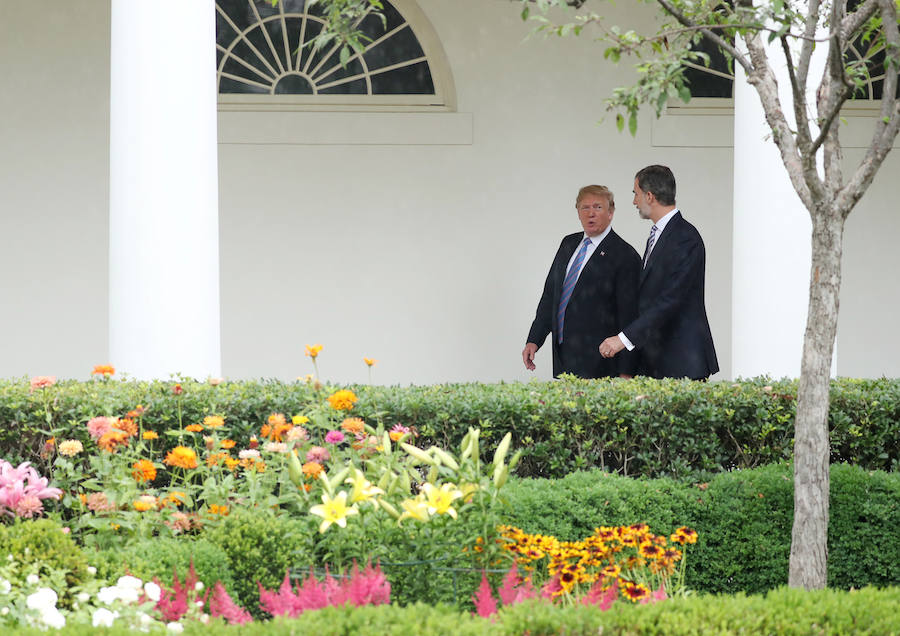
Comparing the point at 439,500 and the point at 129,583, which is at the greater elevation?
the point at 439,500

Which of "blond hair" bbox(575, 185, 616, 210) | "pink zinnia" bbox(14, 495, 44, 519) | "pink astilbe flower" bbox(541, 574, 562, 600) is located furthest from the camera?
"blond hair" bbox(575, 185, 616, 210)

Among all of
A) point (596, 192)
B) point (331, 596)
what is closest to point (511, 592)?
point (331, 596)

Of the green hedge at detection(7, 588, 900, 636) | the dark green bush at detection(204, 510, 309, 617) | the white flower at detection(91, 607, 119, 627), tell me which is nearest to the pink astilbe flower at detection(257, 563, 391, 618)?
the green hedge at detection(7, 588, 900, 636)

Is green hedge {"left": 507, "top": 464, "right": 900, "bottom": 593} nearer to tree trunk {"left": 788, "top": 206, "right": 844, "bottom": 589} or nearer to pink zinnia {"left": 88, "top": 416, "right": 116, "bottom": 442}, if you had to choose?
tree trunk {"left": 788, "top": 206, "right": 844, "bottom": 589}

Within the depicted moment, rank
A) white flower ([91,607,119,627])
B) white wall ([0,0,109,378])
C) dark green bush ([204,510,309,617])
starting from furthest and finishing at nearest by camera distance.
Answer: white wall ([0,0,109,378]) → dark green bush ([204,510,309,617]) → white flower ([91,607,119,627])

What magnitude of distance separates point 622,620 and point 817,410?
1577 mm

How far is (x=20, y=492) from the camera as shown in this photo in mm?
3770

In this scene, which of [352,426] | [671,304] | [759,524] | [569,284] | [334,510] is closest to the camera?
[334,510]

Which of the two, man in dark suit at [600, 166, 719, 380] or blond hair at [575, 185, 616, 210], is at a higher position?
blond hair at [575, 185, 616, 210]

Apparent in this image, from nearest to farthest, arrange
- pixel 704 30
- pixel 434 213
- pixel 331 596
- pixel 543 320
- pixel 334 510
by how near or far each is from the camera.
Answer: pixel 331 596, pixel 334 510, pixel 704 30, pixel 543 320, pixel 434 213

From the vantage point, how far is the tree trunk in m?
3.95

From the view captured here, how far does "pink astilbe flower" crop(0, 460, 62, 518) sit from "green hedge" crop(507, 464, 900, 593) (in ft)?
6.28

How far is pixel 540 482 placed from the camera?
453 cm

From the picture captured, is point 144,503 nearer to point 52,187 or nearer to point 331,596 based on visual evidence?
point 331,596
